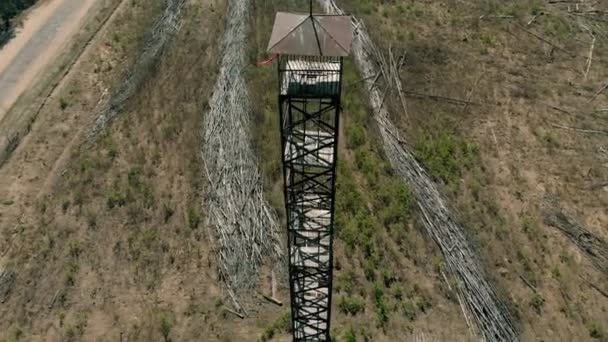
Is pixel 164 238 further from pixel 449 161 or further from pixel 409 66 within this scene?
pixel 409 66

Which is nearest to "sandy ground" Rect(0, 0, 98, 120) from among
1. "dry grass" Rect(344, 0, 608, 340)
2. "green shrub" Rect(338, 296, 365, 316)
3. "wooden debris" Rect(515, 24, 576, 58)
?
"dry grass" Rect(344, 0, 608, 340)

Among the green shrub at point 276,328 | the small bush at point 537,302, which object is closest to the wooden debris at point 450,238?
the small bush at point 537,302

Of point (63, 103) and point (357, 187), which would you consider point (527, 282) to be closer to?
point (357, 187)

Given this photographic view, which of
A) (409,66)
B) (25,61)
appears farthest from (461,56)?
(25,61)

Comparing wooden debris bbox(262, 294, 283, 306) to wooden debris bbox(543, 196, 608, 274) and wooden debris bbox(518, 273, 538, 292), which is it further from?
wooden debris bbox(543, 196, 608, 274)

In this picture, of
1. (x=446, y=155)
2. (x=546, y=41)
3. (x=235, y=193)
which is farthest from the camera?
(x=546, y=41)

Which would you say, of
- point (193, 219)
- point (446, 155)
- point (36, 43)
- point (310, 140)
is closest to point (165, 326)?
point (193, 219)
